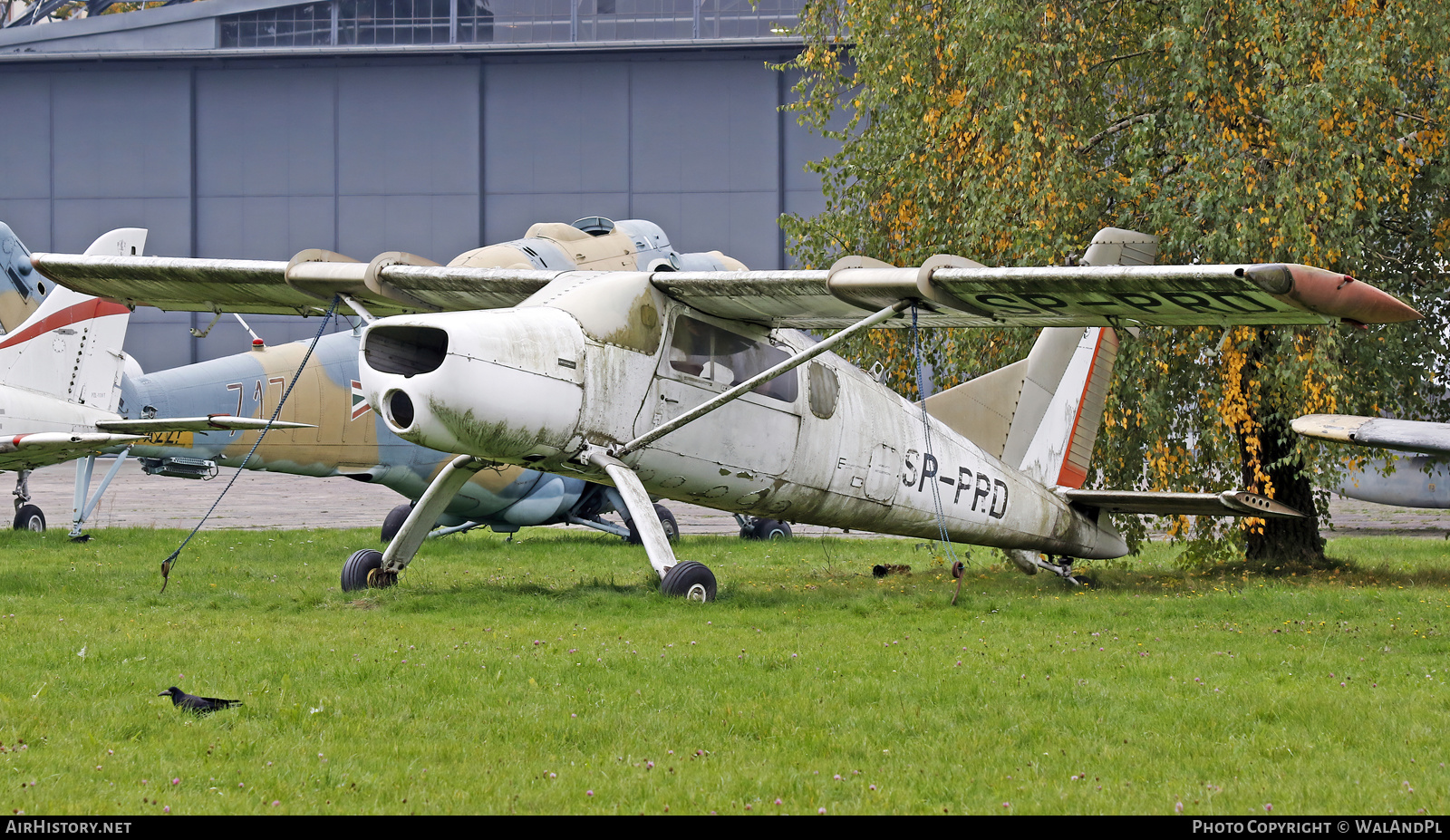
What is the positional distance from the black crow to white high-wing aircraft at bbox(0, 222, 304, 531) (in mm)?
8805

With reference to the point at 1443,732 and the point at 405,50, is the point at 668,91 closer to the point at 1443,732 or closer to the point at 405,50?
the point at 405,50

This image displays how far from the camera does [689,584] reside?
10.7m

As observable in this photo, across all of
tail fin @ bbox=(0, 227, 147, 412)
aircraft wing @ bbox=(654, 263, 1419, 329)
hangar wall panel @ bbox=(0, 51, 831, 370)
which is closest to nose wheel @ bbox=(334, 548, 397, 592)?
aircraft wing @ bbox=(654, 263, 1419, 329)

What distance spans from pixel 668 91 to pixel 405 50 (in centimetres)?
906

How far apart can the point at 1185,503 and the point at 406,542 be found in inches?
282

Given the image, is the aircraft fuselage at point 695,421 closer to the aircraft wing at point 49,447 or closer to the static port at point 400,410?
the static port at point 400,410

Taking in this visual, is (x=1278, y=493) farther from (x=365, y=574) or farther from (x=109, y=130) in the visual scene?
(x=109, y=130)

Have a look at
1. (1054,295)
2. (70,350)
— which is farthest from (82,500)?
(1054,295)

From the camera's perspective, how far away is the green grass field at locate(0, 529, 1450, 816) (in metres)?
5.08

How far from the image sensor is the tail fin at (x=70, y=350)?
16.2 m

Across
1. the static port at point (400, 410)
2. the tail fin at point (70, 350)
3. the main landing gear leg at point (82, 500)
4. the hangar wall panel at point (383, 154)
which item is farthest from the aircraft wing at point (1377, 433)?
the hangar wall panel at point (383, 154)

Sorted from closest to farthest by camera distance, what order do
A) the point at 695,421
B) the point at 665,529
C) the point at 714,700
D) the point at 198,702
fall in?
the point at 198,702 → the point at 714,700 → the point at 695,421 → the point at 665,529

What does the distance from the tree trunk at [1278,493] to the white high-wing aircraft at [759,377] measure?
6.14ft
